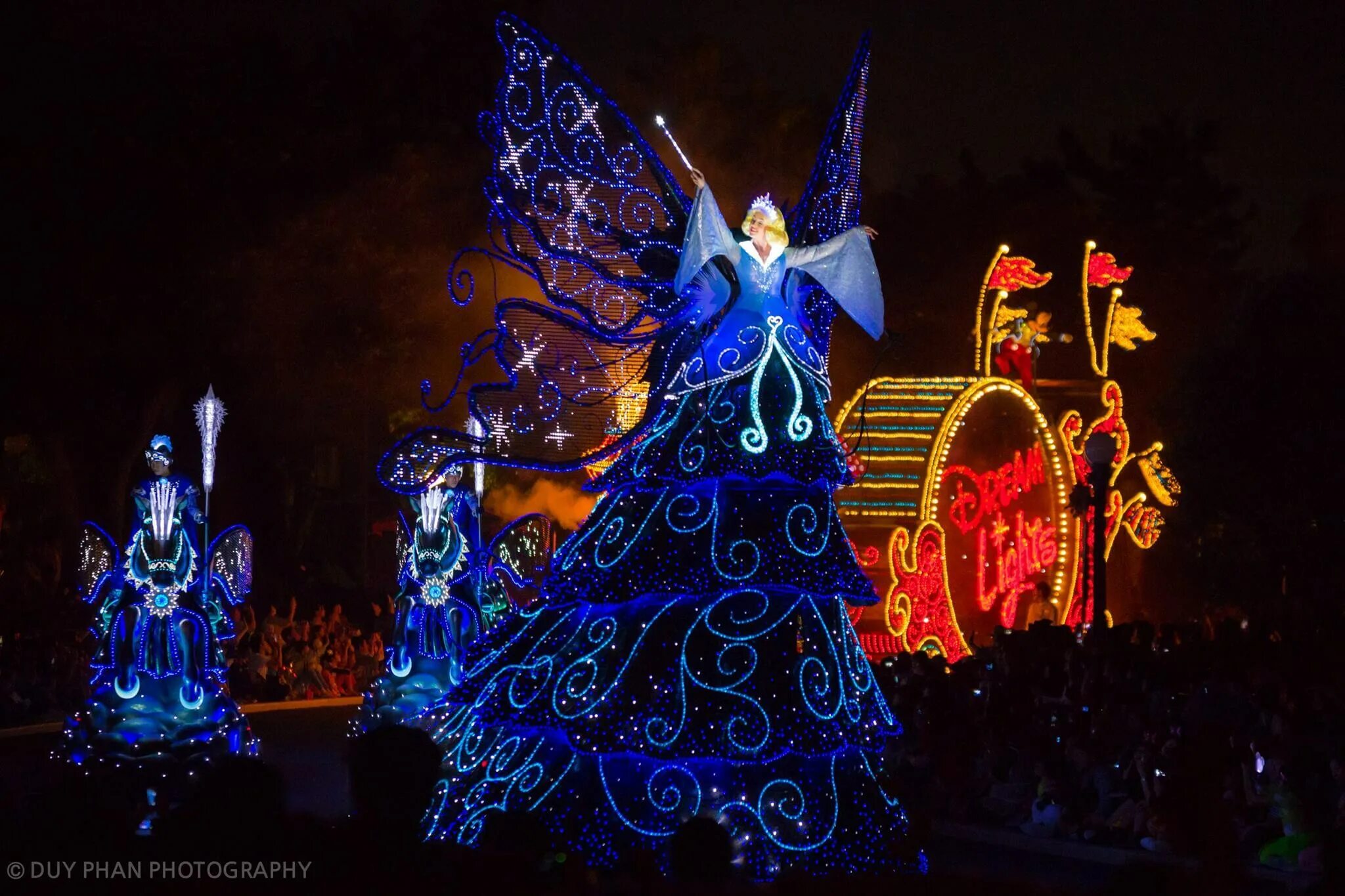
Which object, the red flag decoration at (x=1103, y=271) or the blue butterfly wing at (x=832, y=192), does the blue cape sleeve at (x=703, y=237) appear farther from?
the red flag decoration at (x=1103, y=271)

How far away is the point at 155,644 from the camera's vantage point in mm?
13094

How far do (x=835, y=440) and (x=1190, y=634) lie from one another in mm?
8419

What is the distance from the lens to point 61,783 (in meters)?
4.18

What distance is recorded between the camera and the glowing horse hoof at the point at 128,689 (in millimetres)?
13039

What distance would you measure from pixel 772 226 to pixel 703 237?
18.2 inches

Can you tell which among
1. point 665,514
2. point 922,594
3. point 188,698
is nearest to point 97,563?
point 188,698

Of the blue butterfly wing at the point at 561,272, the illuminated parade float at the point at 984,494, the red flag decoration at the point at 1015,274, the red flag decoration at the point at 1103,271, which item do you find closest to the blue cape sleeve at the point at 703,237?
the blue butterfly wing at the point at 561,272

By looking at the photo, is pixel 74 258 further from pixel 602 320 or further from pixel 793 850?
pixel 793 850

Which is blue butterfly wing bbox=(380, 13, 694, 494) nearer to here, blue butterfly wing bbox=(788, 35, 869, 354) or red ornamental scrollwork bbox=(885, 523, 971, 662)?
blue butterfly wing bbox=(788, 35, 869, 354)

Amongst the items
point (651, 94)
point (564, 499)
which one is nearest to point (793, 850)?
point (564, 499)

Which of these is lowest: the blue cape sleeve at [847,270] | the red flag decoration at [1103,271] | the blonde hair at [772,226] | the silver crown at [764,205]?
the blue cape sleeve at [847,270]

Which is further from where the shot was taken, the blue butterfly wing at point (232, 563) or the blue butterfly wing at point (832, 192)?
the blue butterfly wing at point (232, 563)

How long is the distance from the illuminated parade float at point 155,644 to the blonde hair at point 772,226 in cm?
587

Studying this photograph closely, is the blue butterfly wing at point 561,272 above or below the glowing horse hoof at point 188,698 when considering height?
above
